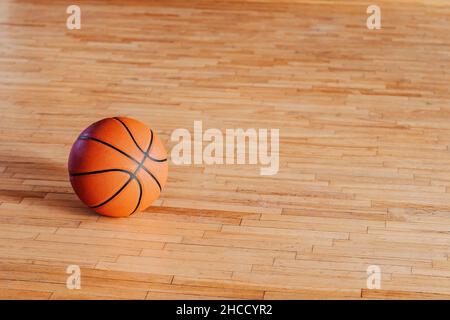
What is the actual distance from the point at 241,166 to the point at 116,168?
0.83 metres

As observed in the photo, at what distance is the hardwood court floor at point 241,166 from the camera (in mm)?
2873

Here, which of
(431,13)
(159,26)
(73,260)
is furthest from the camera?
(431,13)

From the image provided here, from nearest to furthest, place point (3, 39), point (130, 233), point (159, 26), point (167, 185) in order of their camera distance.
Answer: point (130, 233), point (167, 185), point (3, 39), point (159, 26)

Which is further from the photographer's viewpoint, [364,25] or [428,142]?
[364,25]

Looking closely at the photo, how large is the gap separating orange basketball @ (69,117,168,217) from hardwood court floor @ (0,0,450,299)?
109mm

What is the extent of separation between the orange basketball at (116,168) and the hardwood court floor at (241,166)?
109 millimetres

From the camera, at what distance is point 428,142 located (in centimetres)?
406

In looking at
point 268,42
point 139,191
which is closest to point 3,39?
point 268,42

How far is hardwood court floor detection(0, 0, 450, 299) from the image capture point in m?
2.87

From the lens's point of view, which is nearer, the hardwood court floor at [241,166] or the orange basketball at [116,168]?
the hardwood court floor at [241,166]

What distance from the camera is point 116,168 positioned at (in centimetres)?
308

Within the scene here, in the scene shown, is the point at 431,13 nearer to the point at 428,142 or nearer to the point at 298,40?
the point at 298,40

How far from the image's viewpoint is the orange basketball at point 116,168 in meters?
3.08
